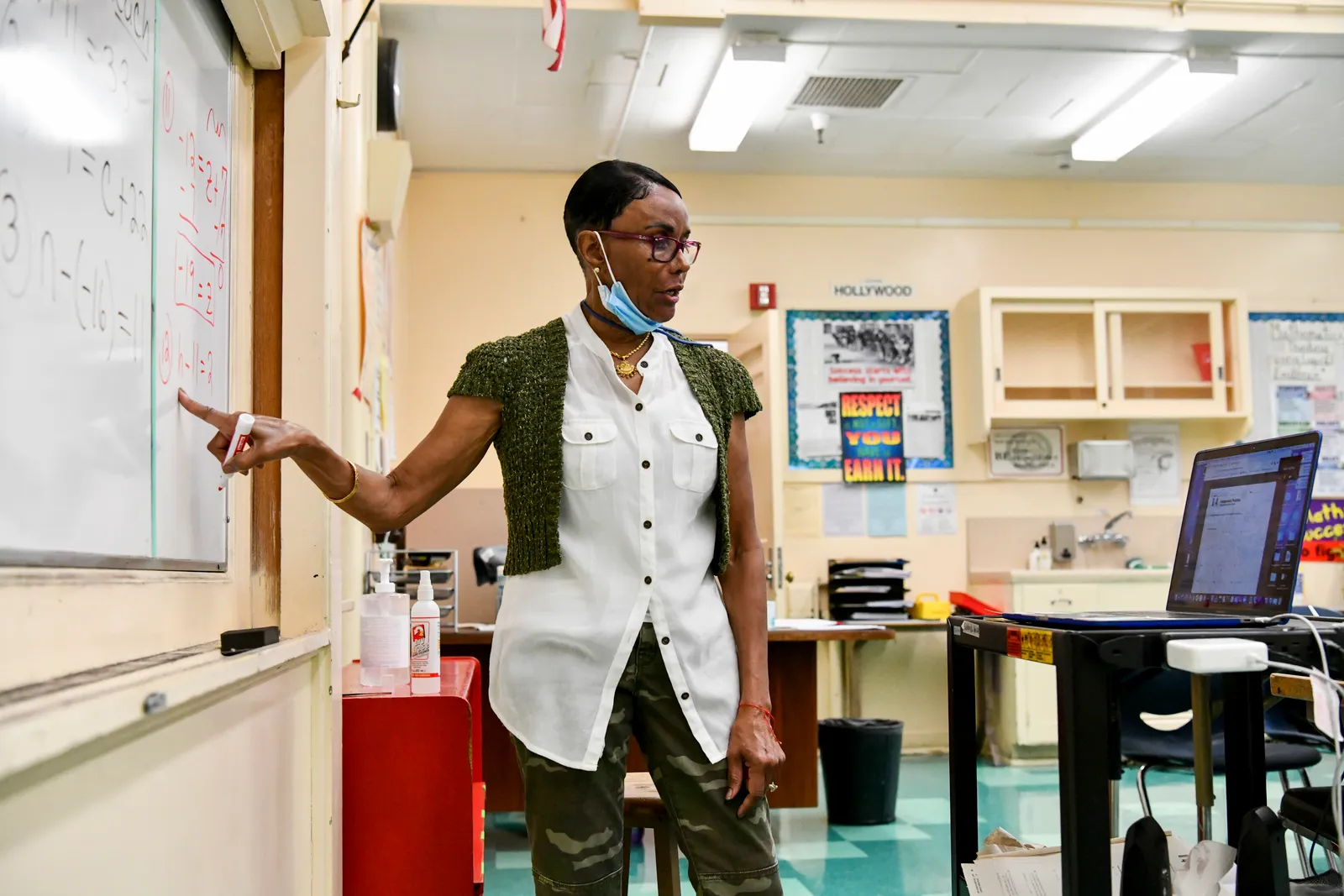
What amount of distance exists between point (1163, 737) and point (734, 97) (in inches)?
125

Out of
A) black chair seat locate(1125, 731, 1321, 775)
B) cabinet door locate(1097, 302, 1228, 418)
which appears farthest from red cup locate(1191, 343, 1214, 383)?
black chair seat locate(1125, 731, 1321, 775)

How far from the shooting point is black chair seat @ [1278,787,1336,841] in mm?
2307

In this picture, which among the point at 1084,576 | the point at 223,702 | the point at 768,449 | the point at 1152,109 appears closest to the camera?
the point at 223,702

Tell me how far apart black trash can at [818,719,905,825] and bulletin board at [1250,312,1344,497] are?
11.3 ft

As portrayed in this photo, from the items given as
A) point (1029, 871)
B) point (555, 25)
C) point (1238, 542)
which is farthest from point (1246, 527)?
point (555, 25)

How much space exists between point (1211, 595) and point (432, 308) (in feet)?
15.5

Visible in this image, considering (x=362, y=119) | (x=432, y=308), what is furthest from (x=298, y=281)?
(x=432, y=308)

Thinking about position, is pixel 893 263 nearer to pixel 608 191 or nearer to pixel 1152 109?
pixel 1152 109

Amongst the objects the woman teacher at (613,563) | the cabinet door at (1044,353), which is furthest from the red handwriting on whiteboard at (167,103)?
the cabinet door at (1044,353)

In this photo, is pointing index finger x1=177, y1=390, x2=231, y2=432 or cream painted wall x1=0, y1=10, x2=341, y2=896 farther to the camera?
pointing index finger x1=177, y1=390, x2=231, y2=432

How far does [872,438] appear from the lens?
20.7ft

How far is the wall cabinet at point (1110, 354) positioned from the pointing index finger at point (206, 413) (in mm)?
5320

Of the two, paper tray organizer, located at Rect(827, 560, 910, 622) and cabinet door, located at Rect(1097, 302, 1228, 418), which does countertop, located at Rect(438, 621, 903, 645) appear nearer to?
paper tray organizer, located at Rect(827, 560, 910, 622)

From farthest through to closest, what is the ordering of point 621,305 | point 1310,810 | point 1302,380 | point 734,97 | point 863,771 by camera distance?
1. point 1302,380
2. point 734,97
3. point 863,771
4. point 1310,810
5. point 621,305
